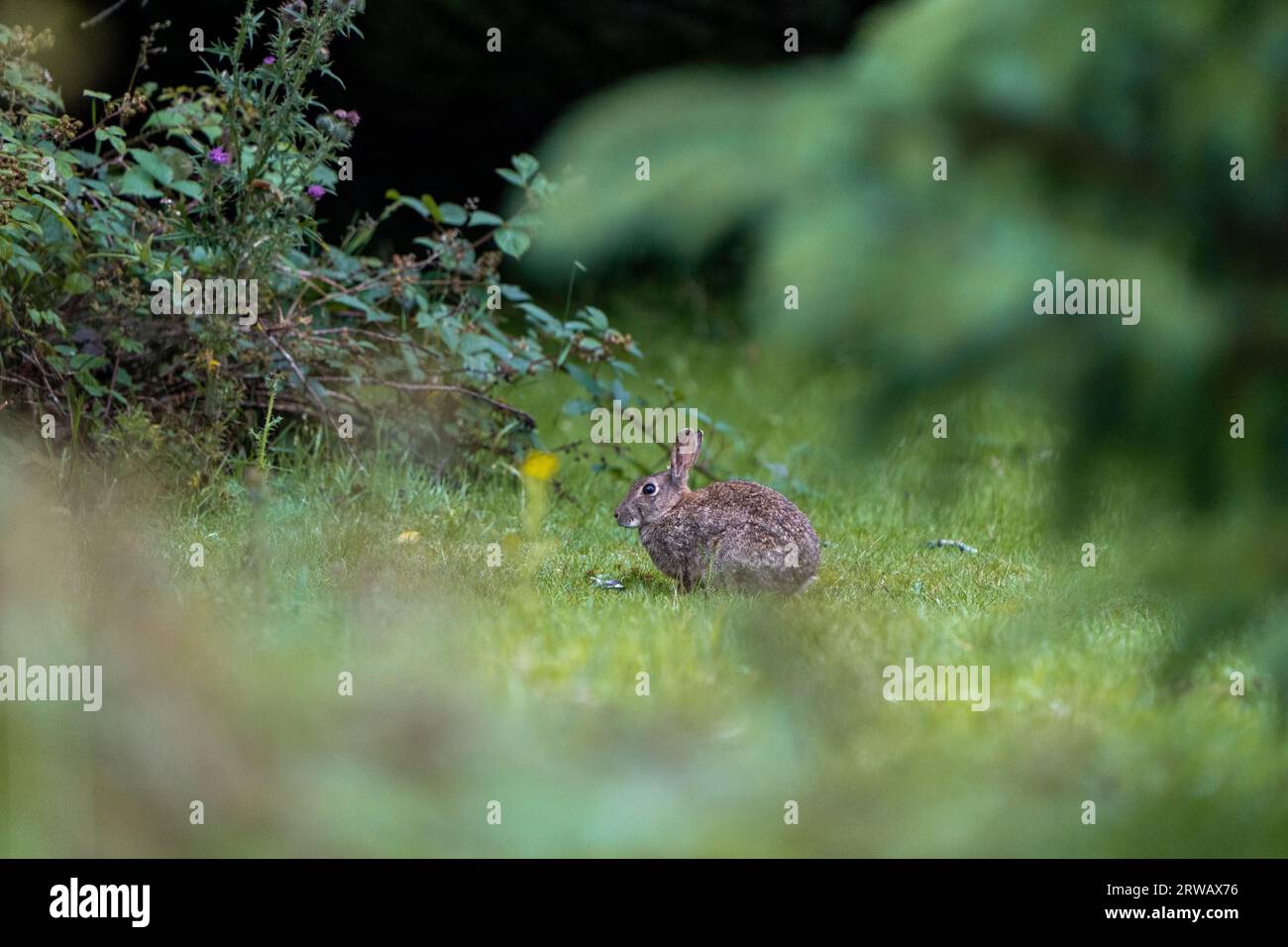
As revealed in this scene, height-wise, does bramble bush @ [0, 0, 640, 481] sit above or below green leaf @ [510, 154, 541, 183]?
below

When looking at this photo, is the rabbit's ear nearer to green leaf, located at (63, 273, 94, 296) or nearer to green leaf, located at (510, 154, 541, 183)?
green leaf, located at (510, 154, 541, 183)

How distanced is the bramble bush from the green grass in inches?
65.2

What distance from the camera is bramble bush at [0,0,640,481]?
5895 millimetres

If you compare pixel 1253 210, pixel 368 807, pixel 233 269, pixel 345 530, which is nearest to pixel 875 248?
pixel 1253 210

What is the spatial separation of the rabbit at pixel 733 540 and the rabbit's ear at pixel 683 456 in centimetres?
16

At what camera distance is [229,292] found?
608 cm

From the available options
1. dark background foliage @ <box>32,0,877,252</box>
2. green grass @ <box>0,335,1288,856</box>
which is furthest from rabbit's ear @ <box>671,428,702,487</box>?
dark background foliage @ <box>32,0,877,252</box>

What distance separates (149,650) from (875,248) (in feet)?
4.85

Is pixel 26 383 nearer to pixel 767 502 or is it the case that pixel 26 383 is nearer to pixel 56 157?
pixel 56 157
